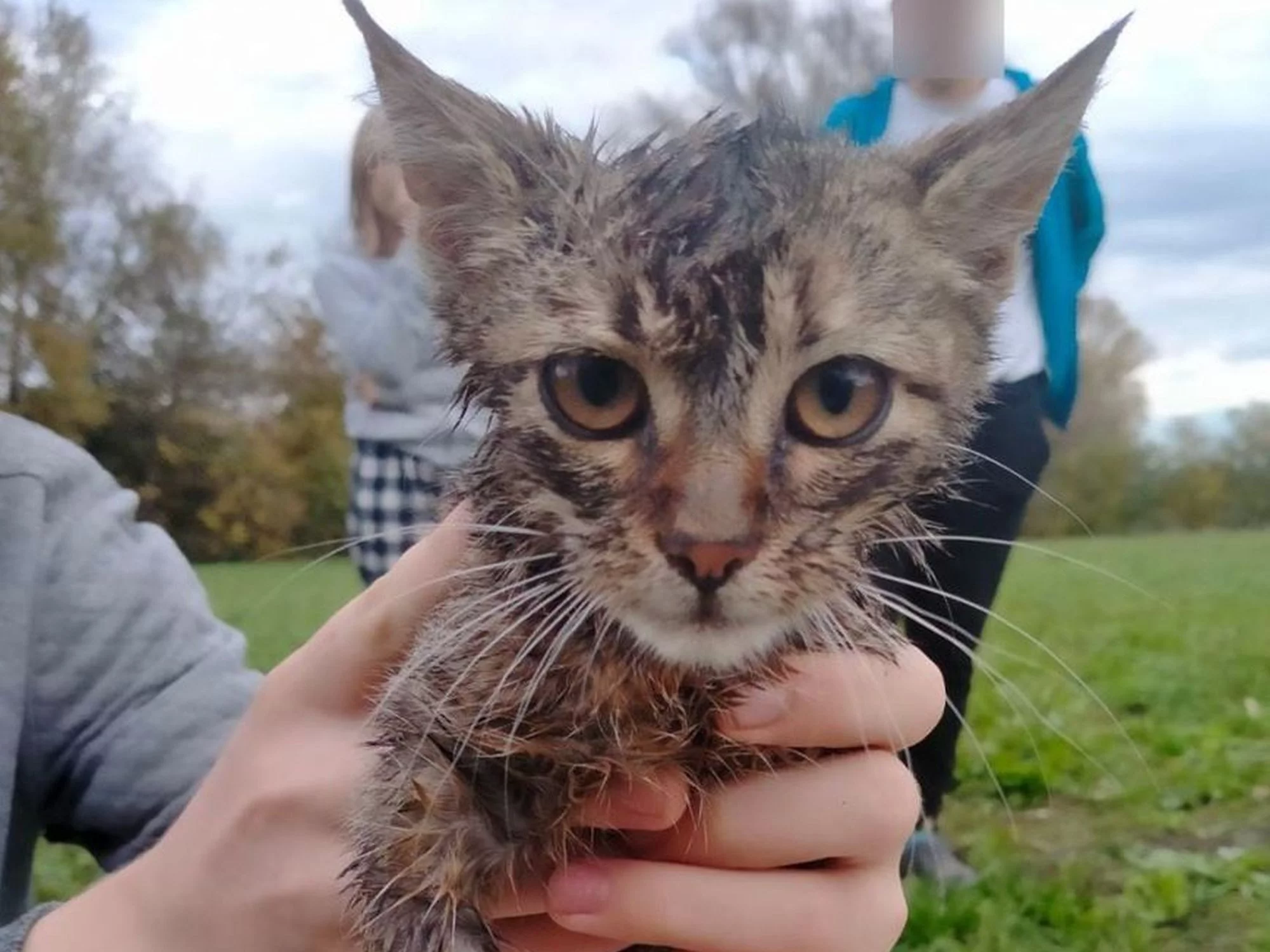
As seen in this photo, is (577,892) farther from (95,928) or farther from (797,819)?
(95,928)

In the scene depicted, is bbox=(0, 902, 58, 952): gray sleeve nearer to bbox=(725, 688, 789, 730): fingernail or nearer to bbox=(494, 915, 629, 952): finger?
bbox=(494, 915, 629, 952): finger

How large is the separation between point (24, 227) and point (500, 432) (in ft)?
14.2

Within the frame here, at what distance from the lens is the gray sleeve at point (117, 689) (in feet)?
4.46

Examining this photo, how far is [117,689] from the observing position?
137 centimetres

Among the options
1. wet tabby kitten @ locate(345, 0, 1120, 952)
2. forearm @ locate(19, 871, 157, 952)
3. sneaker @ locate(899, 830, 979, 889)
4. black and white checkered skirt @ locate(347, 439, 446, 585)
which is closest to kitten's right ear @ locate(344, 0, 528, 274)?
wet tabby kitten @ locate(345, 0, 1120, 952)

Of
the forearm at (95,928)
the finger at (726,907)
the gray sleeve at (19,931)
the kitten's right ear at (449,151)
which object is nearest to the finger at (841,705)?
the finger at (726,907)

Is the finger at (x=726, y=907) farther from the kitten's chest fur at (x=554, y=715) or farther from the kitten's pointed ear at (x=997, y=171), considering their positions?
the kitten's pointed ear at (x=997, y=171)

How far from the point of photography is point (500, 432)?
90 centimetres

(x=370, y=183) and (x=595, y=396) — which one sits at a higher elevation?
(x=370, y=183)

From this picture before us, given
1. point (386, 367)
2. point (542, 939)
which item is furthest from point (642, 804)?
point (386, 367)

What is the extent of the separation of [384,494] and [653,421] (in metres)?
0.99

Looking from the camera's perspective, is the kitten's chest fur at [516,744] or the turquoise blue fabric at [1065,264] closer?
the kitten's chest fur at [516,744]

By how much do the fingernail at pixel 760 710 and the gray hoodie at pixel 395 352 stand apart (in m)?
0.29

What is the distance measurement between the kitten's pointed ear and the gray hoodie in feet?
1.25
